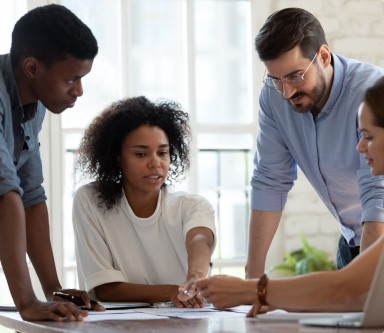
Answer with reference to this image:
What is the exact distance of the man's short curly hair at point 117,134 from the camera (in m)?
2.83

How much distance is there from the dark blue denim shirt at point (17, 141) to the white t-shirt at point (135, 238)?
244 mm

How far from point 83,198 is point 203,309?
66cm

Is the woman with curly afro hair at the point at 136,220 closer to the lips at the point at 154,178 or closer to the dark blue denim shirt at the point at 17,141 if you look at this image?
the lips at the point at 154,178

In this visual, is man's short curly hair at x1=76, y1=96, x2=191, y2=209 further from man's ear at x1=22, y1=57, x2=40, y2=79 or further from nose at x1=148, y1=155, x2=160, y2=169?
man's ear at x1=22, y1=57, x2=40, y2=79

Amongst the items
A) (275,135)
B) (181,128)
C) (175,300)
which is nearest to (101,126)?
(181,128)

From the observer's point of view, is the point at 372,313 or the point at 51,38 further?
the point at 51,38

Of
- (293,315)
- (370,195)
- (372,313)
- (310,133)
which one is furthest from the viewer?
(310,133)

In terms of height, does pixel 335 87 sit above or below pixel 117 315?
above

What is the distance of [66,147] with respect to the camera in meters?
4.59

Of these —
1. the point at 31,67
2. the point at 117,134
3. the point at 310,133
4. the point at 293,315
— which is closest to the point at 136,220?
the point at 117,134

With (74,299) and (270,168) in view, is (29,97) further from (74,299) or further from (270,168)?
(270,168)

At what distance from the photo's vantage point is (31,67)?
2164 millimetres

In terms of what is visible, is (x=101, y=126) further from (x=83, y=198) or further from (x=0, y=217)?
(x=0, y=217)

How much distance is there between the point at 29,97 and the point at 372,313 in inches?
41.5
